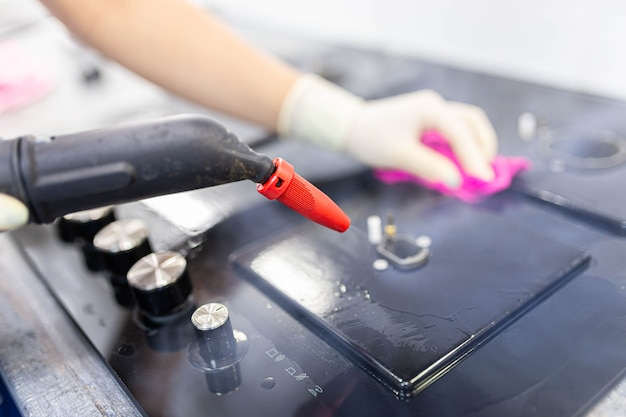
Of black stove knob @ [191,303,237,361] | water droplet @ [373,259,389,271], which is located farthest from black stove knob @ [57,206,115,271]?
water droplet @ [373,259,389,271]

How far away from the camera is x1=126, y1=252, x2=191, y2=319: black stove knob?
0.65m

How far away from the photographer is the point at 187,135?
47 cm

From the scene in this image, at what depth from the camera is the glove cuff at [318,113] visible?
38.3 inches

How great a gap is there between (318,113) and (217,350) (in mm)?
509

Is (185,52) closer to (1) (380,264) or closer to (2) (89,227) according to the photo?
(2) (89,227)

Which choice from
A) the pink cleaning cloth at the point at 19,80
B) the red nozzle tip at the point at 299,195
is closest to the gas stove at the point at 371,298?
the red nozzle tip at the point at 299,195

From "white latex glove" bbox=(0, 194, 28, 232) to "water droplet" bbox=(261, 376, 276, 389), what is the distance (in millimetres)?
276

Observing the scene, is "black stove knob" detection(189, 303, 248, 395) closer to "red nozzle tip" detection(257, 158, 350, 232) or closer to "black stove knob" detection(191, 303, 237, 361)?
"black stove knob" detection(191, 303, 237, 361)

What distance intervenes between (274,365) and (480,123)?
1.84ft

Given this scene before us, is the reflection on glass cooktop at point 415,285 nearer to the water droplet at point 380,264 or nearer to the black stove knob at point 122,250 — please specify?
the water droplet at point 380,264

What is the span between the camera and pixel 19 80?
4.87 ft

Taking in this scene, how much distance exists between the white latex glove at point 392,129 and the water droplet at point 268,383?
0.44 meters

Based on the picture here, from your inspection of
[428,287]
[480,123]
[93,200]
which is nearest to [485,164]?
[480,123]

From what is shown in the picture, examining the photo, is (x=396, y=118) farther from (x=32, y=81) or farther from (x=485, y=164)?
(x=32, y=81)
